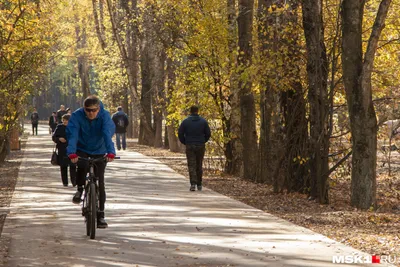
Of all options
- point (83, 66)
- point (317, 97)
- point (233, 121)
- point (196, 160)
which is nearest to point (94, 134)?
point (317, 97)

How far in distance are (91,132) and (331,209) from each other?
5.84 metres

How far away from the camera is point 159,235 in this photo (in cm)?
1141

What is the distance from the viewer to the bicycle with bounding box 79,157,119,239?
11.0m

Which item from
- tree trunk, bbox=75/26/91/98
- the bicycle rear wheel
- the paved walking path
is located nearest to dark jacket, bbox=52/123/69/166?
the paved walking path

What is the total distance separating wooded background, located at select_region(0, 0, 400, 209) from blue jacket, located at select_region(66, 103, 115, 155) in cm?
573

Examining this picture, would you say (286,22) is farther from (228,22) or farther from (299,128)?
(228,22)

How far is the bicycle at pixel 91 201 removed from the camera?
36.2 feet

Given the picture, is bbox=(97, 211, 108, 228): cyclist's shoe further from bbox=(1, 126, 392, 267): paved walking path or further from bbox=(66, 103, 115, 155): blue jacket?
bbox=(66, 103, 115, 155): blue jacket

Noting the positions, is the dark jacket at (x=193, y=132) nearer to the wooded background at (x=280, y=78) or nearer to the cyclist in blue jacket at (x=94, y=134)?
the wooded background at (x=280, y=78)

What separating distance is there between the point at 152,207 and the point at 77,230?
10.5 ft

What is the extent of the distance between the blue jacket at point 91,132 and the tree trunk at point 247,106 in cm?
1113

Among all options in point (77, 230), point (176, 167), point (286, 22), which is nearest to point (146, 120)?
point (176, 167)

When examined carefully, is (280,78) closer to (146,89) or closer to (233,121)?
(233,121)

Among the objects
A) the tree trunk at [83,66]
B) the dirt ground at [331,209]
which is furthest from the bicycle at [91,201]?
the tree trunk at [83,66]
